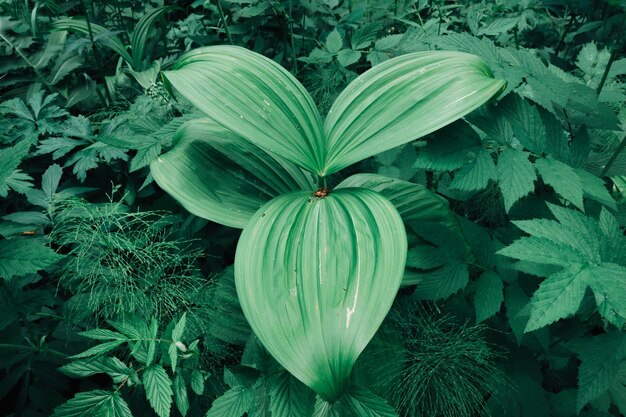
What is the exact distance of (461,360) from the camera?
126cm

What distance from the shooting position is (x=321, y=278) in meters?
1.01

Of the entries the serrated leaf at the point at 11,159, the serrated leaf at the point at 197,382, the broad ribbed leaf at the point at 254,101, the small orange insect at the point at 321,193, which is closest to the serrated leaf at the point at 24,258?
the serrated leaf at the point at 11,159

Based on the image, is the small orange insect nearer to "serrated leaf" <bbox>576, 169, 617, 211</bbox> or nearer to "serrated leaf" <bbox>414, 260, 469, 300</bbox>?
"serrated leaf" <bbox>414, 260, 469, 300</bbox>

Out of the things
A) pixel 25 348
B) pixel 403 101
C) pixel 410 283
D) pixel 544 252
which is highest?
pixel 403 101

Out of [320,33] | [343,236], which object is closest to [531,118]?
[343,236]

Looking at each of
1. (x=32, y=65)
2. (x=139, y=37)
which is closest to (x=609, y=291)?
(x=139, y=37)

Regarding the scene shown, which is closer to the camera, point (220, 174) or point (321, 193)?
point (321, 193)

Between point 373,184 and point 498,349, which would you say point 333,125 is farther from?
point 498,349

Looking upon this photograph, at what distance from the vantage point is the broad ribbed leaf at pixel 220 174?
136 cm

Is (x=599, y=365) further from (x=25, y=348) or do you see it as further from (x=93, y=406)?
(x=25, y=348)

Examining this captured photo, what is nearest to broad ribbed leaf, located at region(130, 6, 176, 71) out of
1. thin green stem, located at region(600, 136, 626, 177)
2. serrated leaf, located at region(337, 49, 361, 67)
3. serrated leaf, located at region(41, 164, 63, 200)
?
serrated leaf, located at region(41, 164, 63, 200)

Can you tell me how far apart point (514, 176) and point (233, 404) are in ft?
2.91

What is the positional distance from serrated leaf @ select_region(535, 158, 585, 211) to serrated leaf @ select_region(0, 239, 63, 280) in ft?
3.94

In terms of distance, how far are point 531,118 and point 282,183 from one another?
2.48 feet
